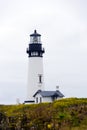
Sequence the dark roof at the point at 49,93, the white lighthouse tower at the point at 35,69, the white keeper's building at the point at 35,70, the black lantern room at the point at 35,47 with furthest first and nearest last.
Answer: the black lantern room at the point at 35,47 → the white lighthouse tower at the point at 35,69 → the white keeper's building at the point at 35,70 → the dark roof at the point at 49,93

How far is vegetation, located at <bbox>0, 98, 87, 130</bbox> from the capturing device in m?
22.1

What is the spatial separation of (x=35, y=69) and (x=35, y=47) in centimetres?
230

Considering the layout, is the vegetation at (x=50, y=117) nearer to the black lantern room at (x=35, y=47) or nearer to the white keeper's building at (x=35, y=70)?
the white keeper's building at (x=35, y=70)

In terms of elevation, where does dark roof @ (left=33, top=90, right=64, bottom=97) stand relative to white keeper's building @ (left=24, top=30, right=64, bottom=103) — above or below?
below

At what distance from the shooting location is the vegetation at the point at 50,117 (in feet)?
72.6

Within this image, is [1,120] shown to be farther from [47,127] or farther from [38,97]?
[38,97]

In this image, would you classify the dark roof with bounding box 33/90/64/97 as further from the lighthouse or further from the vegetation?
the vegetation

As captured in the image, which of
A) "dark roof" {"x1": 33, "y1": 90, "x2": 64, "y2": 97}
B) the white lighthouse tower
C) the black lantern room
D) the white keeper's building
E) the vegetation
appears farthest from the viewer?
the black lantern room

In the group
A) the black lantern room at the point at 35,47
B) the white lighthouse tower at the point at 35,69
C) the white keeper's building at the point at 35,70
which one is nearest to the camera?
the white keeper's building at the point at 35,70

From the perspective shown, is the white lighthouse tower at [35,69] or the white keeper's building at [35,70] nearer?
the white keeper's building at [35,70]

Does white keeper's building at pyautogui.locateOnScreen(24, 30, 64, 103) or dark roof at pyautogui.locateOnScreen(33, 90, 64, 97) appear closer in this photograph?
dark roof at pyautogui.locateOnScreen(33, 90, 64, 97)

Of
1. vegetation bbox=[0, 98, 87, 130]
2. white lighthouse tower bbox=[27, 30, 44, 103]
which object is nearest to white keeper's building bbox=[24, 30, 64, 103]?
white lighthouse tower bbox=[27, 30, 44, 103]

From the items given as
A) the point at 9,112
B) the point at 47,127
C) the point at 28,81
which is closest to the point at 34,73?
the point at 28,81

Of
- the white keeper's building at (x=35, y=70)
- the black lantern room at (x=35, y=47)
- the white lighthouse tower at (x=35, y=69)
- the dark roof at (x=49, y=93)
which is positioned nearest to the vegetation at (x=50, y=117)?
the dark roof at (x=49, y=93)
